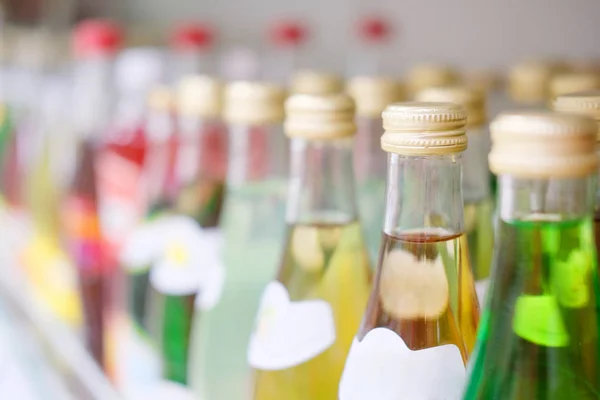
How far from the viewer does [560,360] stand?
274mm

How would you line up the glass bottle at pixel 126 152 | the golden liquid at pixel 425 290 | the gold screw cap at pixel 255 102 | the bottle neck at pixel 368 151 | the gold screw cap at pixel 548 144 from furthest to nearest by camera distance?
the glass bottle at pixel 126 152, the bottle neck at pixel 368 151, the gold screw cap at pixel 255 102, the golden liquid at pixel 425 290, the gold screw cap at pixel 548 144

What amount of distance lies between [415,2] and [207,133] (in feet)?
2.14

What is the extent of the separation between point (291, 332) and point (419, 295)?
0.10 metres

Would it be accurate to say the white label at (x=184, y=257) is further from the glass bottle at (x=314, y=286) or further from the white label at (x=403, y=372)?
the white label at (x=403, y=372)

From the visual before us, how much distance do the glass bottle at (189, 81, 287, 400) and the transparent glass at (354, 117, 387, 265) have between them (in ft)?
0.20

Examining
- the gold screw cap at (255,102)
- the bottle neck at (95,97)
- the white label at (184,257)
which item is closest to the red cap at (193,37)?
the bottle neck at (95,97)

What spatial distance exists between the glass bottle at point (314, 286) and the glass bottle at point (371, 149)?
3 centimetres

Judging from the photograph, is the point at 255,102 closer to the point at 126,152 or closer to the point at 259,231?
the point at 259,231

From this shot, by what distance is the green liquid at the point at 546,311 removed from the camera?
0.86 feet

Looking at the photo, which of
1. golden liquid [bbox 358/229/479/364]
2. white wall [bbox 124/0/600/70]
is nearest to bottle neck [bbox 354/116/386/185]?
golden liquid [bbox 358/229/479/364]

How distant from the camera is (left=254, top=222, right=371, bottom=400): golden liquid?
0.39 meters

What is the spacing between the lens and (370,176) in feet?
1.82

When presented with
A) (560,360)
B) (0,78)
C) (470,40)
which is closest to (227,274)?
(560,360)

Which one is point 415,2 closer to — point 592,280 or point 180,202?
point 180,202
